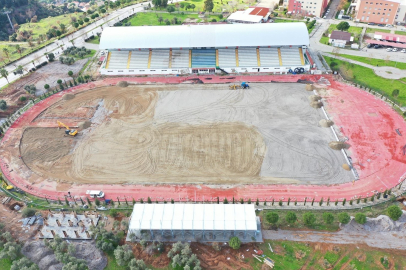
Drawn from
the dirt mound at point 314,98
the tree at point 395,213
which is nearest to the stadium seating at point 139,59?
the dirt mound at point 314,98

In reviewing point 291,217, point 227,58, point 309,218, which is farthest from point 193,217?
point 227,58

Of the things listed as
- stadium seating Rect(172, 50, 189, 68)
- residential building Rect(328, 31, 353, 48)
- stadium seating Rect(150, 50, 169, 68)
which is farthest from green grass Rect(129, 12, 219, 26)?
residential building Rect(328, 31, 353, 48)

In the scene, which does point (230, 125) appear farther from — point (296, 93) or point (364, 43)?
point (364, 43)

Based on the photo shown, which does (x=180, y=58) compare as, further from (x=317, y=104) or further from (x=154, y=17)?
(x=154, y=17)

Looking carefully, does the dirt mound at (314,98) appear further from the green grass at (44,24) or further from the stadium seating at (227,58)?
the green grass at (44,24)

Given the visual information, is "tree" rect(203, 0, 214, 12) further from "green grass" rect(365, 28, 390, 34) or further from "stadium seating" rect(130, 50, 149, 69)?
"green grass" rect(365, 28, 390, 34)

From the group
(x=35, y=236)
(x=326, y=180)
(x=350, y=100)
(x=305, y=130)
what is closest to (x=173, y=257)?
(x=35, y=236)
